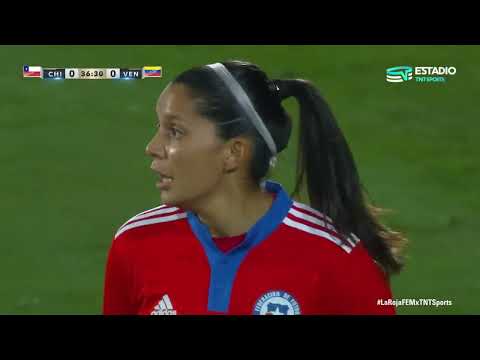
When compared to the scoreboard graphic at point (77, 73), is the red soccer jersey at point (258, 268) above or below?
below

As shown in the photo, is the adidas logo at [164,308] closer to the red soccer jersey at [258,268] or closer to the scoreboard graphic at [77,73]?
the red soccer jersey at [258,268]

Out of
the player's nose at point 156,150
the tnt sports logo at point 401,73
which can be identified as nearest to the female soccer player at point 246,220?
the player's nose at point 156,150

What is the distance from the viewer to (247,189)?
5598 mm

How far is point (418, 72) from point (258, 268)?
5.06ft

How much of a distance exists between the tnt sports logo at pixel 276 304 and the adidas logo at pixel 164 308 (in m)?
0.36

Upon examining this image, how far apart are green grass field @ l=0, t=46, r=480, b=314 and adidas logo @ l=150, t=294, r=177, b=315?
1.79 meters

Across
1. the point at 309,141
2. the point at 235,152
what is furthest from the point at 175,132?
the point at 309,141

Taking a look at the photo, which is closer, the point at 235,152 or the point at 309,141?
the point at 235,152

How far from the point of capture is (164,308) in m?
5.60

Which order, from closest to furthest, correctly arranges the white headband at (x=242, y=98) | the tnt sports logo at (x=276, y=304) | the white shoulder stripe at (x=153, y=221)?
the white headband at (x=242, y=98), the tnt sports logo at (x=276, y=304), the white shoulder stripe at (x=153, y=221)

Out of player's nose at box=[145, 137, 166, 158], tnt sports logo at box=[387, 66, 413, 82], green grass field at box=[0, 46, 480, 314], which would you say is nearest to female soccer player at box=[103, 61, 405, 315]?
player's nose at box=[145, 137, 166, 158]

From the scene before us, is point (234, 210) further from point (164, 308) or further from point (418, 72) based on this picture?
point (418, 72)

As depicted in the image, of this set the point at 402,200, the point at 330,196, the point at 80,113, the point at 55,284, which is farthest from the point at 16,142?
the point at 330,196

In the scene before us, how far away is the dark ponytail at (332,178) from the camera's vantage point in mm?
5602
